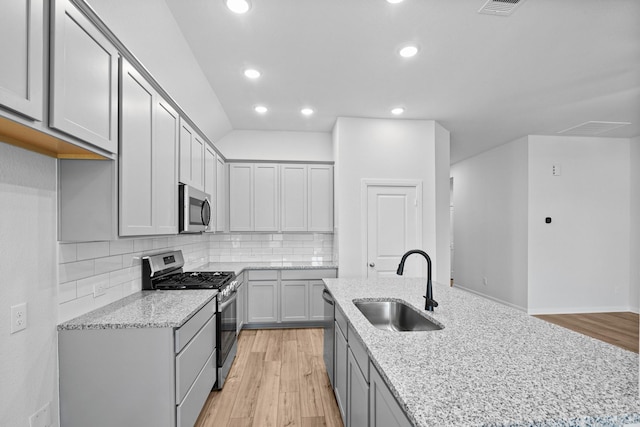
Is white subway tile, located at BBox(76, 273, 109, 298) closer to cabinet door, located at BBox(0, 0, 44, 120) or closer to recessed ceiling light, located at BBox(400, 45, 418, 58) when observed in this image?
cabinet door, located at BBox(0, 0, 44, 120)

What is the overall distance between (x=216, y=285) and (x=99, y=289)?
84 cm

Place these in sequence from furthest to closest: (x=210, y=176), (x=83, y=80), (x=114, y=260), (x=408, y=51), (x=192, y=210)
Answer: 1. (x=210, y=176)
2. (x=192, y=210)
3. (x=408, y=51)
4. (x=114, y=260)
5. (x=83, y=80)

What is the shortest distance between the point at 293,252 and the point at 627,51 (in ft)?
13.9

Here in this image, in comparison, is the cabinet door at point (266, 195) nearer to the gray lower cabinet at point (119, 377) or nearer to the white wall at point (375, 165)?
the white wall at point (375, 165)

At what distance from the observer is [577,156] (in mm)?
5133

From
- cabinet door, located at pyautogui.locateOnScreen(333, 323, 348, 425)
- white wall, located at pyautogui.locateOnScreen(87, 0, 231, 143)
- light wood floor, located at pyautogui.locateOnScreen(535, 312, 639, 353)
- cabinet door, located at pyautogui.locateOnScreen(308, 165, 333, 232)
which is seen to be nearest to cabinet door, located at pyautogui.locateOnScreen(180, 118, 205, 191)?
white wall, located at pyautogui.locateOnScreen(87, 0, 231, 143)

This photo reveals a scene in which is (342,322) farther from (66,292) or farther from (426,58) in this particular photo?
(426,58)

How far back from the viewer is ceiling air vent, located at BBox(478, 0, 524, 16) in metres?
2.04

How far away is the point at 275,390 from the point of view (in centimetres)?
274

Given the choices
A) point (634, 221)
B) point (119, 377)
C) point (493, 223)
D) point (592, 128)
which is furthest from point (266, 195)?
point (634, 221)

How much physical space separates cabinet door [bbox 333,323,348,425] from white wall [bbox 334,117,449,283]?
1.80m

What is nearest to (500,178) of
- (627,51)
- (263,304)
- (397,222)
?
(397,222)

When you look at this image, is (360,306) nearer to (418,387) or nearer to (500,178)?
(418,387)

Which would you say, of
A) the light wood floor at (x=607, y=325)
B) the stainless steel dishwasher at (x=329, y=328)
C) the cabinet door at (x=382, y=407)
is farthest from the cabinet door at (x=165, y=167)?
the light wood floor at (x=607, y=325)
